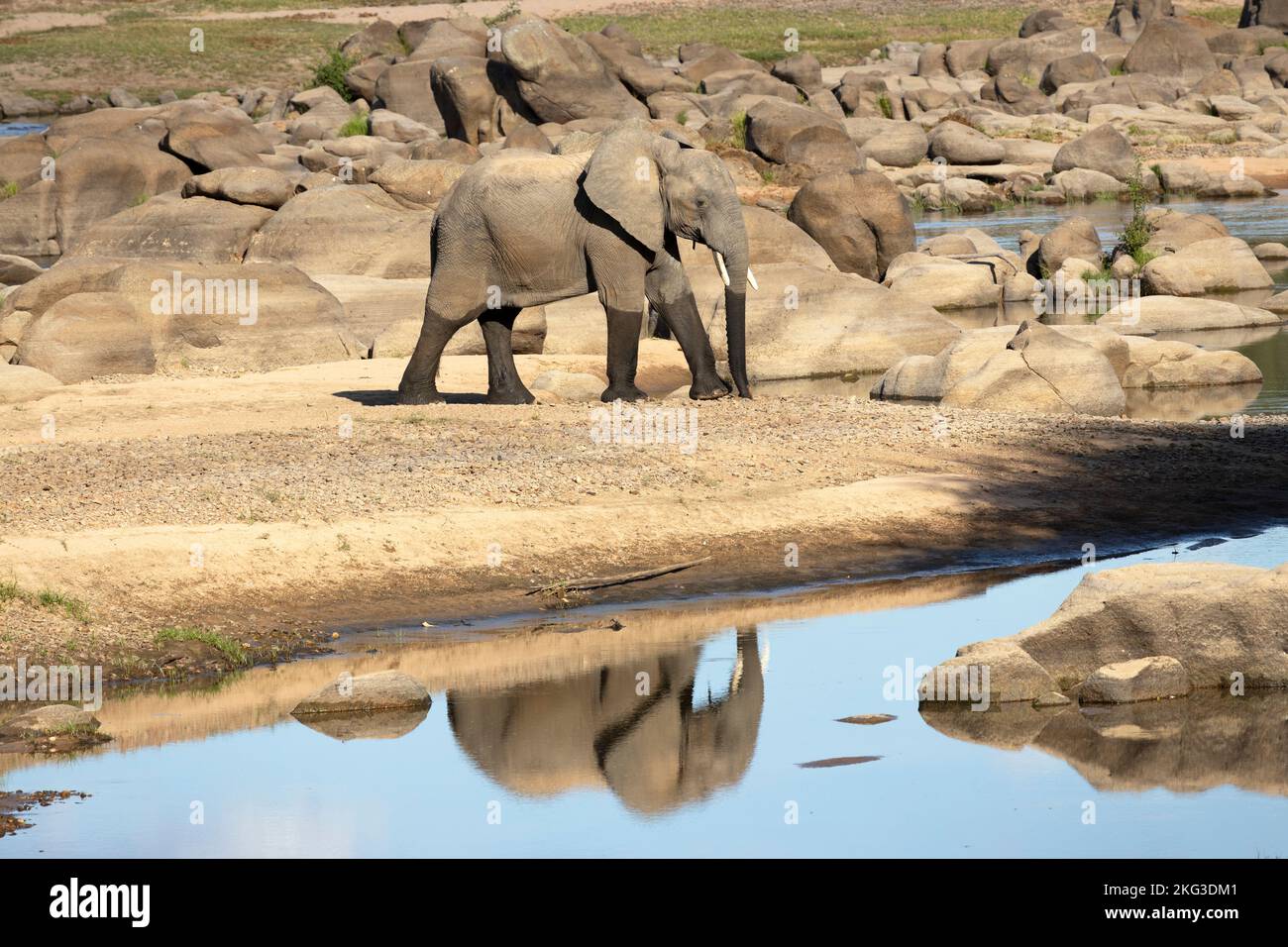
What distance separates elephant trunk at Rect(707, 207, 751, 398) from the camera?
17.8m

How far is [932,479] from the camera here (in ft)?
50.3

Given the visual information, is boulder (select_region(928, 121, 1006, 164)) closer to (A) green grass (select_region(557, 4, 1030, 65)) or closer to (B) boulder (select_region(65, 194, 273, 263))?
(B) boulder (select_region(65, 194, 273, 263))

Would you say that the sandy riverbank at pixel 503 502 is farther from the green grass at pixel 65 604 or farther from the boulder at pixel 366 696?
the boulder at pixel 366 696

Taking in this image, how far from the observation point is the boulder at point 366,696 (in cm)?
1038

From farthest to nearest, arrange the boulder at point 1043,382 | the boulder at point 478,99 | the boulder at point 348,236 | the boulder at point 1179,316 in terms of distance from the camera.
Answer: the boulder at point 478,99
the boulder at point 348,236
the boulder at point 1179,316
the boulder at point 1043,382

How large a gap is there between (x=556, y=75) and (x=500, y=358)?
3409 centimetres

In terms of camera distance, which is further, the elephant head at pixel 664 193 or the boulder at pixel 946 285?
the boulder at pixel 946 285

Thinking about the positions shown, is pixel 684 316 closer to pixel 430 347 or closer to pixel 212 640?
pixel 430 347

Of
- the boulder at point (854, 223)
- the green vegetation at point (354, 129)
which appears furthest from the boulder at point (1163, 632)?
the green vegetation at point (354, 129)

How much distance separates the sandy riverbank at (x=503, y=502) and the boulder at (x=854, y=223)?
1323 cm

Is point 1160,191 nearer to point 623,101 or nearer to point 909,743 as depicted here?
point 623,101

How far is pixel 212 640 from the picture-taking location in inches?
457
